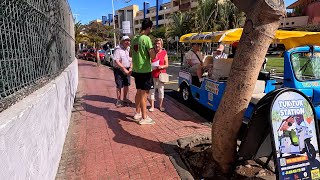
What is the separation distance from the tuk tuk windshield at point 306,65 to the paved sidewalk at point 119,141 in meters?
2.03

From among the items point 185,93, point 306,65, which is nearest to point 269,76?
point 306,65

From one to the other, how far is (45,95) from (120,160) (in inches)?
56.7

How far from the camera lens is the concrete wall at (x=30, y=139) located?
1.74 metres

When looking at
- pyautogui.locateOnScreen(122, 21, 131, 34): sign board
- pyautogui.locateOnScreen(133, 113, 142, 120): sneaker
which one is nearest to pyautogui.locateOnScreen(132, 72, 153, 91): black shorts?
pyautogui.locateOnScreen(133, 113, 142, 120): sneaker

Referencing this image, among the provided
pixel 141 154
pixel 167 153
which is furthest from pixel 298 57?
pixel 141 154

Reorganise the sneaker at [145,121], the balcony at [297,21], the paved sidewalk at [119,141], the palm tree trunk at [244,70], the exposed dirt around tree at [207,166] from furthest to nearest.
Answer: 1. the balcony at [297,21]
2. the sneaker at [145,121]
3. the paved sidewalk at [119,141]
4. the exposed dirt around tree at [207,166]
5. the palm tree trunk at [244,70]

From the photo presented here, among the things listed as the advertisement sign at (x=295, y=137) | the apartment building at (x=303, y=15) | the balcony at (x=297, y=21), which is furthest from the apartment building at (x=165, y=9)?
the advertisement sign at (x=295, y=137)

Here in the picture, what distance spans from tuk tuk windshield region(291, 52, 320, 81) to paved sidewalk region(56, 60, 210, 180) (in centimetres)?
203

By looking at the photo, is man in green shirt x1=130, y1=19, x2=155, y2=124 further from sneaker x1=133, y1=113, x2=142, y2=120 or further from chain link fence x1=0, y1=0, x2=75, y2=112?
chain link fence x1=0, y1=0, x2=75, y2=112

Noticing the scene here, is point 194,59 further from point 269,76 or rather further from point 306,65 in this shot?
point 306,65

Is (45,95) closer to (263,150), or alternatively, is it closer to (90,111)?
(263,150)

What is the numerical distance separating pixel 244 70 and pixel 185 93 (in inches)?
200

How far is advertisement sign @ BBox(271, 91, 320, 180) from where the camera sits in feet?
9.28

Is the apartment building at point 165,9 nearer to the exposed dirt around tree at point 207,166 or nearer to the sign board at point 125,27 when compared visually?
the sign board at point 125,27
